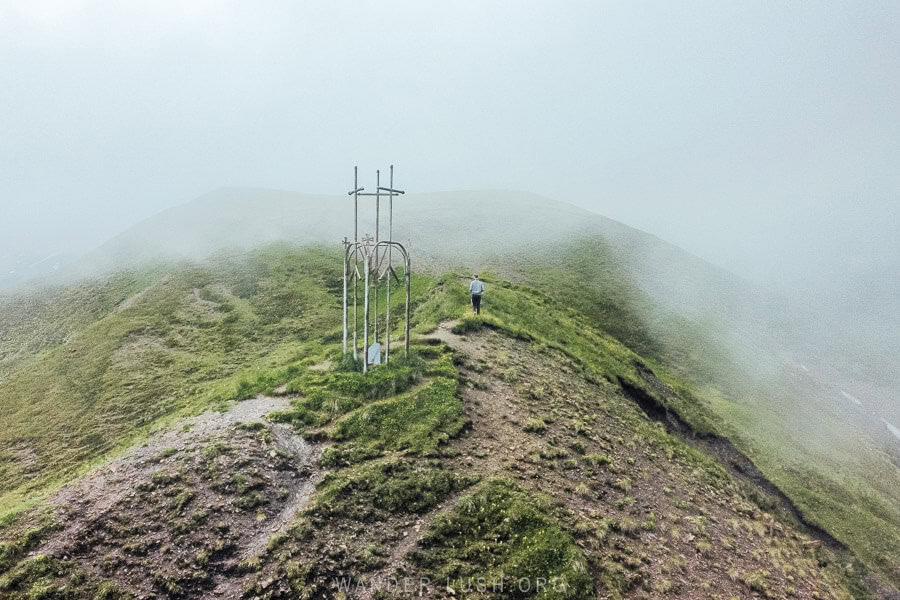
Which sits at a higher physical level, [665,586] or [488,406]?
[488,406]

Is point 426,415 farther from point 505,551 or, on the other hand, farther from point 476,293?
point 476,293

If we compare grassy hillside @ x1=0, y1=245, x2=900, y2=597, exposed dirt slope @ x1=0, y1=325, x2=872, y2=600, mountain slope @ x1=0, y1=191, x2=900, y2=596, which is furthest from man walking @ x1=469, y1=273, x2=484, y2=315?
exposed dirt slope @ x1=0, y1=325, x2=872, y2=600

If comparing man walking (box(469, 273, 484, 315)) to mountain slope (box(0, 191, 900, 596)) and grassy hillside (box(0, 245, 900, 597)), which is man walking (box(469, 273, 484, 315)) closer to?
grassy hillside (box(0, 245, 900, 597))

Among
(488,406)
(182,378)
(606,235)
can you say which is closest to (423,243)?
(606,235)

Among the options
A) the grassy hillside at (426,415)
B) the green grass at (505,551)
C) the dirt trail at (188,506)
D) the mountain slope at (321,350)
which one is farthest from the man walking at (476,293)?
the green grass at (505,551)

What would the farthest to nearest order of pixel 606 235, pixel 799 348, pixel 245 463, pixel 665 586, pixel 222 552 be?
pixel 606 235
pixel 799 348
pixel 245 463
pixel 665 586
pixel 222 552

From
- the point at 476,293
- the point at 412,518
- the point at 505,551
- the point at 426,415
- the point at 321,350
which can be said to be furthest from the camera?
the point at 321,350

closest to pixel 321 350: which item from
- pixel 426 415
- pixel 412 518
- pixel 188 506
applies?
pixel 426 415

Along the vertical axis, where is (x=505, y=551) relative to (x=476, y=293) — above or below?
below

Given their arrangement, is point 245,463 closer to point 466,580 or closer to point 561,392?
point 466,580
